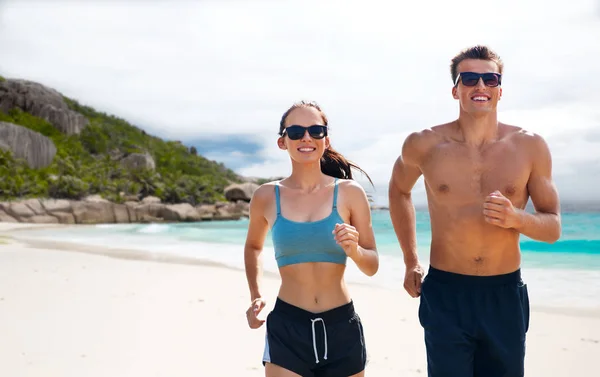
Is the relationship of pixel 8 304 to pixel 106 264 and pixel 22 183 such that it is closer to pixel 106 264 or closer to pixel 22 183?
pixel 106 264

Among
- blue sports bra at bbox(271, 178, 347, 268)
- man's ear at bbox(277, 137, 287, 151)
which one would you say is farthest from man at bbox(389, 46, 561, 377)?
man's ear at bbox(277, 137, 287, 151)

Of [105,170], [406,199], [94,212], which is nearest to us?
[406,199]

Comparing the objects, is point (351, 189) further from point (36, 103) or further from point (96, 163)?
point (36, 103)

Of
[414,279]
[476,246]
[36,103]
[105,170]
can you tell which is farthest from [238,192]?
[476,246]

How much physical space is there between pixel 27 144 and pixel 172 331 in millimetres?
60471

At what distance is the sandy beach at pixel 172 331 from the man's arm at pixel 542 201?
3.23m

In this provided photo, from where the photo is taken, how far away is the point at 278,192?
2.80m

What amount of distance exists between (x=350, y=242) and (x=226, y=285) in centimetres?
838

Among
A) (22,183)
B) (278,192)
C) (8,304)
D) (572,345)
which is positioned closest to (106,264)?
(8,304)

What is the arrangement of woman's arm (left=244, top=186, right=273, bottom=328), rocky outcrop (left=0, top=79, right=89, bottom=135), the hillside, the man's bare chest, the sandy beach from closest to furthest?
the man's bare chest → woman's arm (left=244, top=186, right=273, bottom=328) → the sandy beach → the hillside → rocky outcrop (left=0, top=79, right=89, bottom=135)

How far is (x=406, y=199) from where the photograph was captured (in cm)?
306

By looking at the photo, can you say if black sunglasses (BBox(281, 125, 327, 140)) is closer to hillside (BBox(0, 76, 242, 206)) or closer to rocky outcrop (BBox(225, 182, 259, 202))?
hillside (BBox(0, 76, 242, 206))

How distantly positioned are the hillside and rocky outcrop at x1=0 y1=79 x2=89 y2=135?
134 millimetres

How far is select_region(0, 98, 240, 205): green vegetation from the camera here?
1885 inches
